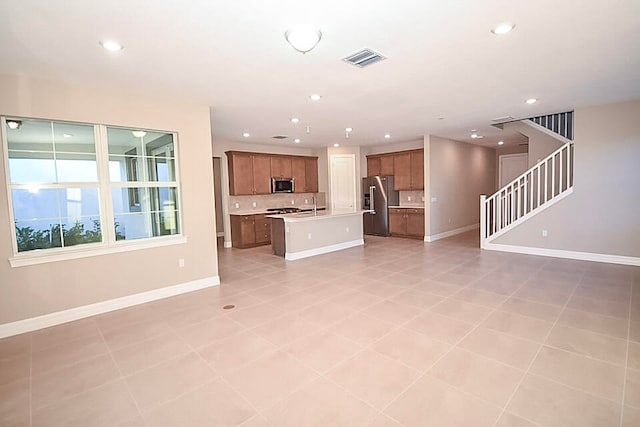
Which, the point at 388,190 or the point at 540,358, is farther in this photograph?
the point at 388,190

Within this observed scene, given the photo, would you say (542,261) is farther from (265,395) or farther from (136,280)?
(136,280)

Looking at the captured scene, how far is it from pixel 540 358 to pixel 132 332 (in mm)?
3755

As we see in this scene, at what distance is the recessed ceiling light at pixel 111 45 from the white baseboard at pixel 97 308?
282 cm

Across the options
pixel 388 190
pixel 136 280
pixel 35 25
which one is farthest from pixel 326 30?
pixel 388 190

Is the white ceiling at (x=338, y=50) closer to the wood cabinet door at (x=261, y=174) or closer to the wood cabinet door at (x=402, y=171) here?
the wood cabinet door at (x=261, y=174)

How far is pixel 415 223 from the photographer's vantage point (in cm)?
817

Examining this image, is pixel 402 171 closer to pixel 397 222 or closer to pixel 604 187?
pixel 397 222

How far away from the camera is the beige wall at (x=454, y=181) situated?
770 cm

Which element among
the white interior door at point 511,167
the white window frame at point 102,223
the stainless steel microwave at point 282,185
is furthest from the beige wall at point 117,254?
the white interior door at point 511,167

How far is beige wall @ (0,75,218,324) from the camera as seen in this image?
10.4ft

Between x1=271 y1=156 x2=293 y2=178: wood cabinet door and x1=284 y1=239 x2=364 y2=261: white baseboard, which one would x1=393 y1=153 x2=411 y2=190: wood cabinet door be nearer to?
x1=284 y1=239 x2=364 y2=261: white baseboard

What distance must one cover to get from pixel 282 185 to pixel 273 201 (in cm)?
57

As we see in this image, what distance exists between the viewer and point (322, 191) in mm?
9367

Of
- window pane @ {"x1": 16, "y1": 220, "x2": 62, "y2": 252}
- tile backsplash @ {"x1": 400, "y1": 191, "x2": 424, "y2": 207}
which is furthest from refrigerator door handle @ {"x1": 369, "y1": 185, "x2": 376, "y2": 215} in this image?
window pane @ {"x1": 16, "y1": 220, "x2": 62, "y2": 252}
